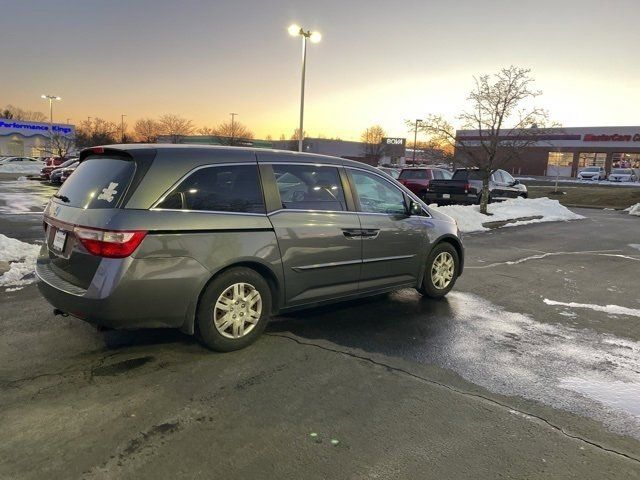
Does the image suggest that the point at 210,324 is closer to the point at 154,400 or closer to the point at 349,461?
the point at 154,400

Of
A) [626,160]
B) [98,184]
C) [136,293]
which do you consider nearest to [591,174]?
[626,160]

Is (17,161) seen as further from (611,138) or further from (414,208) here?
(611,138)

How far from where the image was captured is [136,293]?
12.2 feet

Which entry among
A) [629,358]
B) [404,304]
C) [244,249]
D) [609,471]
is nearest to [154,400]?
[244,249]

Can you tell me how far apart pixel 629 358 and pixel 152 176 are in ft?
14.9

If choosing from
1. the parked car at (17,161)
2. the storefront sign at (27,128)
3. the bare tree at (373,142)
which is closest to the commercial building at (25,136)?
the storefront sign at (27,128)

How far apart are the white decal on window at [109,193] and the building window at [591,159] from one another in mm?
70126

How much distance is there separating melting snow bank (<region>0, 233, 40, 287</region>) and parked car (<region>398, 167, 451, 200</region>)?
13685 mm

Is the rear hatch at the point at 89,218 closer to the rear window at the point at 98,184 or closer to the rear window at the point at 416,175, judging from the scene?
the rear window at the point at 98,184

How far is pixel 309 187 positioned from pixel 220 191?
3.29ft

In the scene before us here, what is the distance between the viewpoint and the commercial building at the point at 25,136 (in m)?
63.2

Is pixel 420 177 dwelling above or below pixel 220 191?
above

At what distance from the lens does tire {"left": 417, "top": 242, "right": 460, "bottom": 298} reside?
6078mm

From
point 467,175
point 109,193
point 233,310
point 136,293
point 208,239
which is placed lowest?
point 233,310
